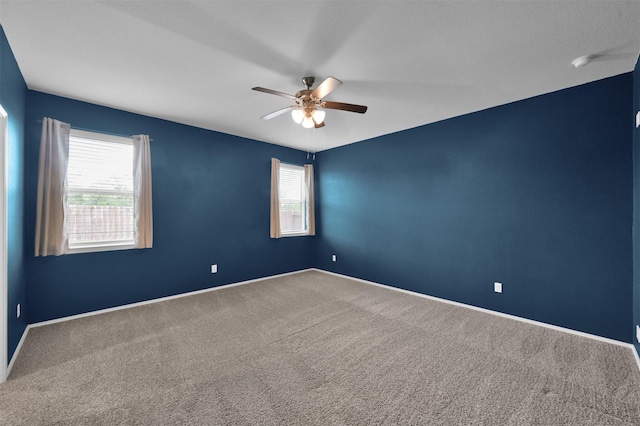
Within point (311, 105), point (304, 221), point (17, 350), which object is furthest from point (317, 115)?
point (17, 350)

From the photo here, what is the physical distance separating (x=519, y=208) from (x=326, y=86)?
2657mm

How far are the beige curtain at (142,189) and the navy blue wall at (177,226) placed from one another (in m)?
0.15

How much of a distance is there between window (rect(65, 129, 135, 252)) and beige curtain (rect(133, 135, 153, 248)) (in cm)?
9

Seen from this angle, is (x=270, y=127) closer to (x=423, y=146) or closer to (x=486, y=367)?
(x=423, y=146)

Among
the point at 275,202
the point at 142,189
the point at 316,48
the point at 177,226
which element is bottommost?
the point at 177,226

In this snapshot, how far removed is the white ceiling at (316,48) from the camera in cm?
174

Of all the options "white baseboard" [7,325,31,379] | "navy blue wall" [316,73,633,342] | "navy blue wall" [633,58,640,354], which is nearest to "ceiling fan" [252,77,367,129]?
"navy blue wall" [316,73,633,342]

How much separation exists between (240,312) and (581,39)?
4118mm

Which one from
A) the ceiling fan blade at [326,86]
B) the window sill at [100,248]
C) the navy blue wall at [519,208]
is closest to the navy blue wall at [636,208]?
the navy blue wall at [519,208]

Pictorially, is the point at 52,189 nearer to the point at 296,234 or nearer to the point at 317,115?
the point at 317,115

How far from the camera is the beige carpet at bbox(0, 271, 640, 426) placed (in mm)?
1665

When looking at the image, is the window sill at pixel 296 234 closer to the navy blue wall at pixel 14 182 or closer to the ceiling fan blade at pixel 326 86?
the ceiling fan blade at pixel 326 86

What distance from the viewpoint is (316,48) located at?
210cm

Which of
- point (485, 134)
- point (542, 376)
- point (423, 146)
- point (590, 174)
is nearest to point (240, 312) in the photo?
point (542, 376)
